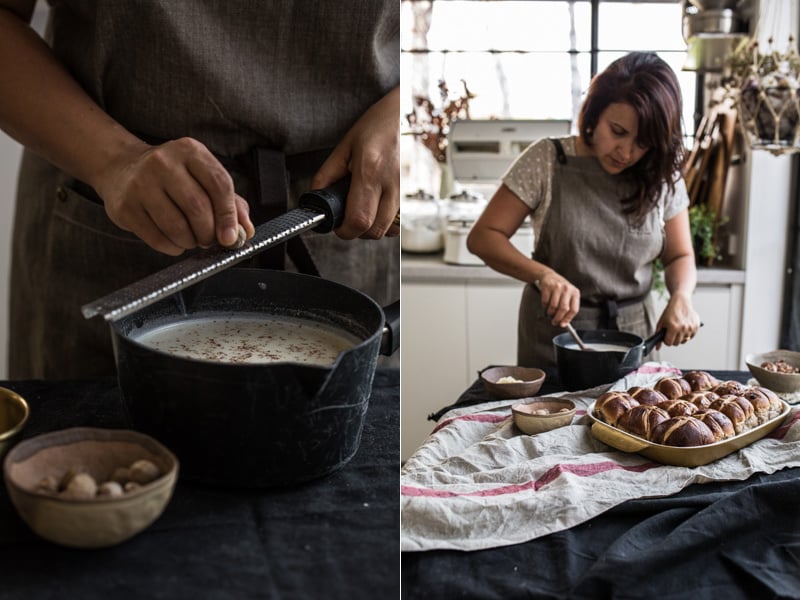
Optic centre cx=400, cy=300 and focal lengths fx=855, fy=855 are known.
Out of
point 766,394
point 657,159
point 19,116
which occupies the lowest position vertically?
point 766,394

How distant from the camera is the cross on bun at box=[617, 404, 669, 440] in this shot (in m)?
0.93

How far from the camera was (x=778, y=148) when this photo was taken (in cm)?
175

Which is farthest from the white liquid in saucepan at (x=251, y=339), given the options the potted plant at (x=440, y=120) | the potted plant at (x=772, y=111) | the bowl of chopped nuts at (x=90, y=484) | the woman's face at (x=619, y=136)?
the potted plant at (x=440, y=120)

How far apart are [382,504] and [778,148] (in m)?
1.51

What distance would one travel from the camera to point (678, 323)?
1.49 meters

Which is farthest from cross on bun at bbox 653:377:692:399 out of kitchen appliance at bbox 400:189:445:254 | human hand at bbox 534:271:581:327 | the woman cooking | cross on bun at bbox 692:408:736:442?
kitchen appliance at bbox 400:189:445:254

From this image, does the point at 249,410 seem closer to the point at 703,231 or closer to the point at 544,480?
the point at 544,480

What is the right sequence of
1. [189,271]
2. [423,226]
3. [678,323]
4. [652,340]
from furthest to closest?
[423,226], [678,323], [652,340], [189,271]

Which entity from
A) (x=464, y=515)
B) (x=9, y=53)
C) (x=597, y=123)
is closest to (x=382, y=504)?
(x=464, y=515)

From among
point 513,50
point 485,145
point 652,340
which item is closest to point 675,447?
point 652,340

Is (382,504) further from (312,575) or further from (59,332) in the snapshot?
(59,332)

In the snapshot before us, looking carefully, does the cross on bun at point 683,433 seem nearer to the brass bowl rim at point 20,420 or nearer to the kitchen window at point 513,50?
the brass bowl rim at point 20,420

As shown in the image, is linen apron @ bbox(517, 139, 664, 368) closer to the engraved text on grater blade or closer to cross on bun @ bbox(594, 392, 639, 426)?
cross on bun @ bbox(594, 392, 639, 426)

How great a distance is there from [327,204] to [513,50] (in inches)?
95.4
